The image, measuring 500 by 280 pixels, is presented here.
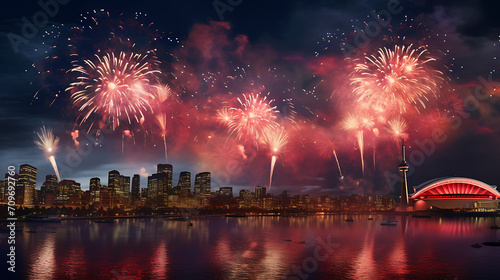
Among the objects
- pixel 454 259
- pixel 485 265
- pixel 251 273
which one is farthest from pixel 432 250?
pixel 251 273

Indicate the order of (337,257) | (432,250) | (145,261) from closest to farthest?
1. (145,261)
2. (337,257)
3. (432,250)

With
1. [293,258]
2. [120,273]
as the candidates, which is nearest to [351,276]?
[293,258]

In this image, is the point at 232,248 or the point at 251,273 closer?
the point at 251,273

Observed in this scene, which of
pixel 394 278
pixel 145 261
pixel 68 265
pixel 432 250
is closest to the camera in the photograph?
pixel 394 278

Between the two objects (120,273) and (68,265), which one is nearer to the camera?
(120,273)

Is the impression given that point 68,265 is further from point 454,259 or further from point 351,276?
point 454,259

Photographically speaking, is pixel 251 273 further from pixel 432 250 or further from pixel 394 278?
pixel 432 250

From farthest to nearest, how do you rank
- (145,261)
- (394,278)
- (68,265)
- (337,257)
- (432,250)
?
(432,250)
(337,257)
(145,261)
(68,265)
(394,278)

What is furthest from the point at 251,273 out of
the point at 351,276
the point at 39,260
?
the point at 39,260
